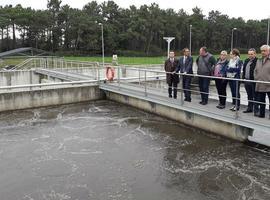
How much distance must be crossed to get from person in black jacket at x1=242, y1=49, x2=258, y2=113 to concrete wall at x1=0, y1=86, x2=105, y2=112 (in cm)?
787

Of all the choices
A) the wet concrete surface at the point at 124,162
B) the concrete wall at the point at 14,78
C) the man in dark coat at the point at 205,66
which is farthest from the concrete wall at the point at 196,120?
the concrete wall at the point at 14,78

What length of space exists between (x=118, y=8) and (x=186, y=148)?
211ft

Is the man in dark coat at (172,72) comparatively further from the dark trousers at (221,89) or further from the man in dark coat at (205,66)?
the dark trousers at (221,89)

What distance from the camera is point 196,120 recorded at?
9953 millimetres

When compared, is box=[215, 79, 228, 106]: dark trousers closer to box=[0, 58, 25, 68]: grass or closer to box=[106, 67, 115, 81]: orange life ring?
box=[106, 67, 115, 81]: orange life ring

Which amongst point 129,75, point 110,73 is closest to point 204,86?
point 110,73

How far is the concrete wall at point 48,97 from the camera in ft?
41.7

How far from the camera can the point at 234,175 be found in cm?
674

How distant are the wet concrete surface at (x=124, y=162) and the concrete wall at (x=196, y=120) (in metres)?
0.23

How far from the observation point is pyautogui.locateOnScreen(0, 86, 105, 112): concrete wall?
500 inches

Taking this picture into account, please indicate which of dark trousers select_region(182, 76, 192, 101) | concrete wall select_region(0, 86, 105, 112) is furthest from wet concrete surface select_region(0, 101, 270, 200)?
concrete wall select_region(0, 86, 105, 112)

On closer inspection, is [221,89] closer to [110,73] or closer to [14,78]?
[110,73]

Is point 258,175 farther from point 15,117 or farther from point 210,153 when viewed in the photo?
point 15,117

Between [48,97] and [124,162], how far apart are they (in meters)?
7.04
